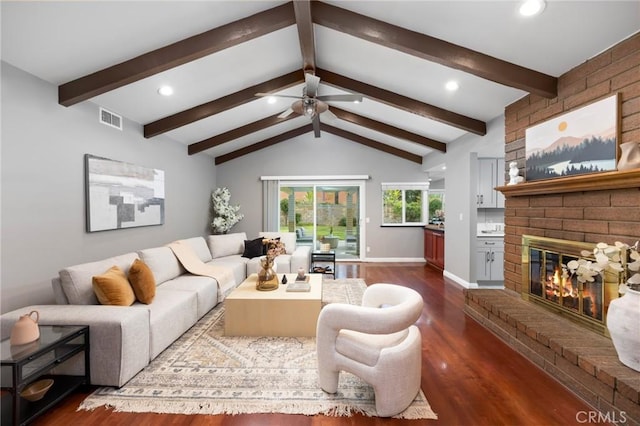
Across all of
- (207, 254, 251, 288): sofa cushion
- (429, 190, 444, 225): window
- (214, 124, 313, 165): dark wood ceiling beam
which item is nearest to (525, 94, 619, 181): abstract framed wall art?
(429, 190, 444, 225): window

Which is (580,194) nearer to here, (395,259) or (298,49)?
(298,49)

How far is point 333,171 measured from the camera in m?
6.96

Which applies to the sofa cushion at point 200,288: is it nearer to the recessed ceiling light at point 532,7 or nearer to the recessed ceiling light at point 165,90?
the recessed ceiling light at point 165,90

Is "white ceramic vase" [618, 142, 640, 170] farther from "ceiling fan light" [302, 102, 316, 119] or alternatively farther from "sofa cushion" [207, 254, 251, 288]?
"sofa cushion" [207, 254, 251, 288]

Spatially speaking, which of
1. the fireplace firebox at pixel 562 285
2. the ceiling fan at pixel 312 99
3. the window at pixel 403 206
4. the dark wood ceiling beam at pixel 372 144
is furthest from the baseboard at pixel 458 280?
the ceiling fan at pixel 312 99

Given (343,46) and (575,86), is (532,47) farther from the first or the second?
(343,46)

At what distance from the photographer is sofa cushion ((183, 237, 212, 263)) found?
450 centimetres

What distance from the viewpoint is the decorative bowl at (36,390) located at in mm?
1781

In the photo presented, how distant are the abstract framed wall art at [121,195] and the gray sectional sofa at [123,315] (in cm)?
69

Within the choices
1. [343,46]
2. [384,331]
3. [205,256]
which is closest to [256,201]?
[205,256]

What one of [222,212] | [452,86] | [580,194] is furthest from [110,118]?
[580,194]

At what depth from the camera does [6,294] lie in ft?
7.72

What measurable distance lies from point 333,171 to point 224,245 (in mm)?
3197

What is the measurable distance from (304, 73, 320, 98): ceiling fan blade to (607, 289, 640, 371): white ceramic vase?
121 inches
